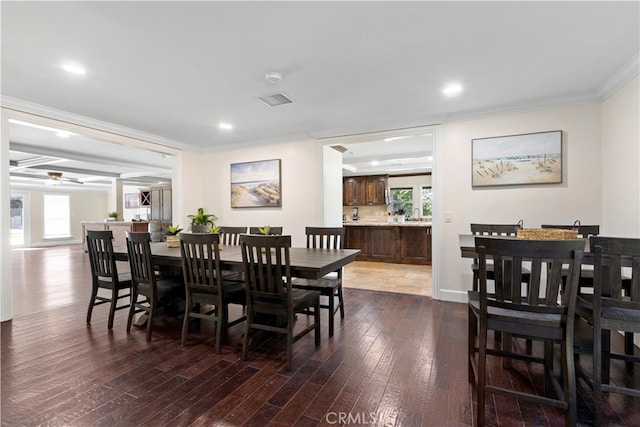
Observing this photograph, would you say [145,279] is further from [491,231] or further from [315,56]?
[491,231]

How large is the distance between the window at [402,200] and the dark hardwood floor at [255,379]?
5.06 metres

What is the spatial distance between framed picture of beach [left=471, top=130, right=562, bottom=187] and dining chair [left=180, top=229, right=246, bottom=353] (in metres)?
3.17

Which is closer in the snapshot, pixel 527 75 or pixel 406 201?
pixel 527 75

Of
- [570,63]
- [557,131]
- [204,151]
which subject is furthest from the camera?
[204,151]

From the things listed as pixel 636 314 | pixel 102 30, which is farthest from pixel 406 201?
pixel 102 30

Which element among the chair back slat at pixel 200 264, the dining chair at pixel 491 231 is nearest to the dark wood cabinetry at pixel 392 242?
the dining chair at pixel 491 231

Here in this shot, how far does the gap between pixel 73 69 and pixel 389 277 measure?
4.98 meters

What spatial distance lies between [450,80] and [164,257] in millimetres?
3240

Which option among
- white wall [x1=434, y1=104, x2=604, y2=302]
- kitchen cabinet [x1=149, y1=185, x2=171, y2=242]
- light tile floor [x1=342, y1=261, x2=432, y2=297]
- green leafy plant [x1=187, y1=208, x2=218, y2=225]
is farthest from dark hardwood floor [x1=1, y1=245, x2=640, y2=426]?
kitchen cabinet [x1=149, y1=185, x2=171, y2=242]

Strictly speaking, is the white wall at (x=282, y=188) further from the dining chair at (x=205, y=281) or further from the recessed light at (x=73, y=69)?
the recessed light at (x=73, y=69)

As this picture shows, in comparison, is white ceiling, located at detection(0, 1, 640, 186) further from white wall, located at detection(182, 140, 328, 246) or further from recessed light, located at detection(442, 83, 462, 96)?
white wall, located at detection(182, 140, 328, 246)

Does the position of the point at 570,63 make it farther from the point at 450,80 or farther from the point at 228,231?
the point at 228,231

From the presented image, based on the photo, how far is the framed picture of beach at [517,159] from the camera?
11.0ft

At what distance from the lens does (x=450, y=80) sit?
2.84m
